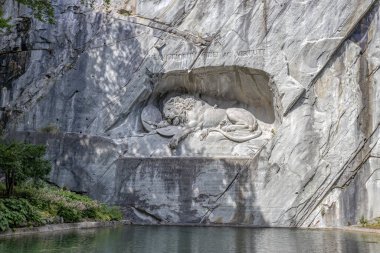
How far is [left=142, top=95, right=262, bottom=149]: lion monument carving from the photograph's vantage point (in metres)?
18.5

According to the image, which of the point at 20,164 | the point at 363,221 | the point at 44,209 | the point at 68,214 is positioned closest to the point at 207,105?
Answer: the point at 363,221

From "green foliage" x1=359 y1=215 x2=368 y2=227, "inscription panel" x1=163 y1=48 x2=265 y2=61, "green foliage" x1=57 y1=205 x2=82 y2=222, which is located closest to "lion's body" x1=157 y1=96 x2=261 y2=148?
"inscription panel" x1=163 y1=48 x2=265 y2=61

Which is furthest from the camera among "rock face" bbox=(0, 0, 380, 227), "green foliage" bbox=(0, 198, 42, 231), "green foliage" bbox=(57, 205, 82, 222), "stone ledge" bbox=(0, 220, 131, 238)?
"rock face" bbox=(0, 0, 380, 227)

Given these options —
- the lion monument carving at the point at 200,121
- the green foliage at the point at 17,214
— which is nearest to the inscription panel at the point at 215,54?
the lion monument carving at the point at 200,121

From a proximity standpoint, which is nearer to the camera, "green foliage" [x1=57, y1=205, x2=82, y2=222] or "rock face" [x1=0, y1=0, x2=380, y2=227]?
"green foliage" [x1=57, y1=205, x2=82, y2=222]

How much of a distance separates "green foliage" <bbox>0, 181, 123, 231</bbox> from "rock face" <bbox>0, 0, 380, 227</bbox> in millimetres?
2373

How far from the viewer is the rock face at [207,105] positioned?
1642 centimetres

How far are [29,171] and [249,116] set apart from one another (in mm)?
9084

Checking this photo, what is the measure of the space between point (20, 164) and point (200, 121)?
27.5ft

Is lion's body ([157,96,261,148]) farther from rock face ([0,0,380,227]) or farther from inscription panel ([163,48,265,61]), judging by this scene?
inscription panel ([163,48,265,61])

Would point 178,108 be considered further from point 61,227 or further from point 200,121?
point 61,227

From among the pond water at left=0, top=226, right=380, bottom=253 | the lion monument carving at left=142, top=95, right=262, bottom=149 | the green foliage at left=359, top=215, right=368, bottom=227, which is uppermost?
the lion monument carving at left=142, top=95, right=262, bottom=149

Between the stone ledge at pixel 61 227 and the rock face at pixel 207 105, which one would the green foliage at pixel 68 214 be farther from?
the rock face at pixel 207 105

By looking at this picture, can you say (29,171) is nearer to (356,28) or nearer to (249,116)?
(249,116)
